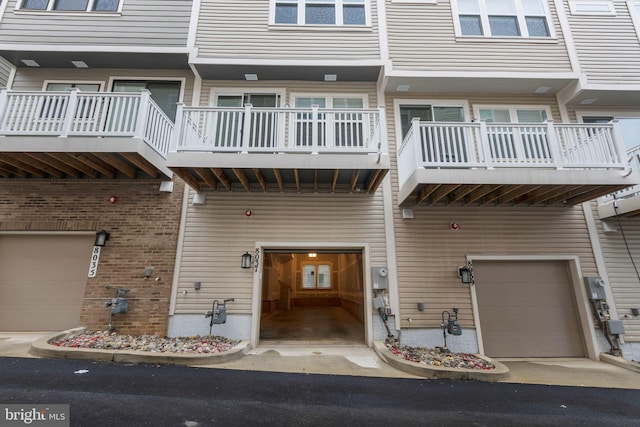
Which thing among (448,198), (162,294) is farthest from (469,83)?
(162,294)

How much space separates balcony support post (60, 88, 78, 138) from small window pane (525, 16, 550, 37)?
10092mm

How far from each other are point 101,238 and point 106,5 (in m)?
5.77

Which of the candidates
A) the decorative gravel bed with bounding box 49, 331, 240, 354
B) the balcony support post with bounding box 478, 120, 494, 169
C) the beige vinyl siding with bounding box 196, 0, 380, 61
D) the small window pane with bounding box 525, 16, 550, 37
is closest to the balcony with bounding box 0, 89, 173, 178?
the beige vinyl siding with bounding box 196, 0, 380, 61

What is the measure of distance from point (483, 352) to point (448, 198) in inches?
125

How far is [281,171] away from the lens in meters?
5.58

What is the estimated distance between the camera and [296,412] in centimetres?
297

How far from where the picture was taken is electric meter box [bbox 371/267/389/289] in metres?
5.77

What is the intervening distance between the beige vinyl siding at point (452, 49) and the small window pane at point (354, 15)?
0.67 m

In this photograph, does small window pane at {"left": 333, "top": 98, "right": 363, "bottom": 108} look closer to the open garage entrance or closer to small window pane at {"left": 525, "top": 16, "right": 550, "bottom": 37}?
the open garage entrance

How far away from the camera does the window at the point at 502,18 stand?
276 inches

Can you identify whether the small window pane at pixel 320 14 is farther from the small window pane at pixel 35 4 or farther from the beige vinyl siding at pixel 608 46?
the small window pane at pixel 35 4

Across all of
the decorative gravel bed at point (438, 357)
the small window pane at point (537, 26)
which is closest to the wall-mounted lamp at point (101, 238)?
the decorative gravel bed at point (438, 357)

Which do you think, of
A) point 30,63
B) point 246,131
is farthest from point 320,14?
point 30,63

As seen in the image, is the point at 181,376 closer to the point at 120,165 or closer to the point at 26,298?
the point at 120,165
